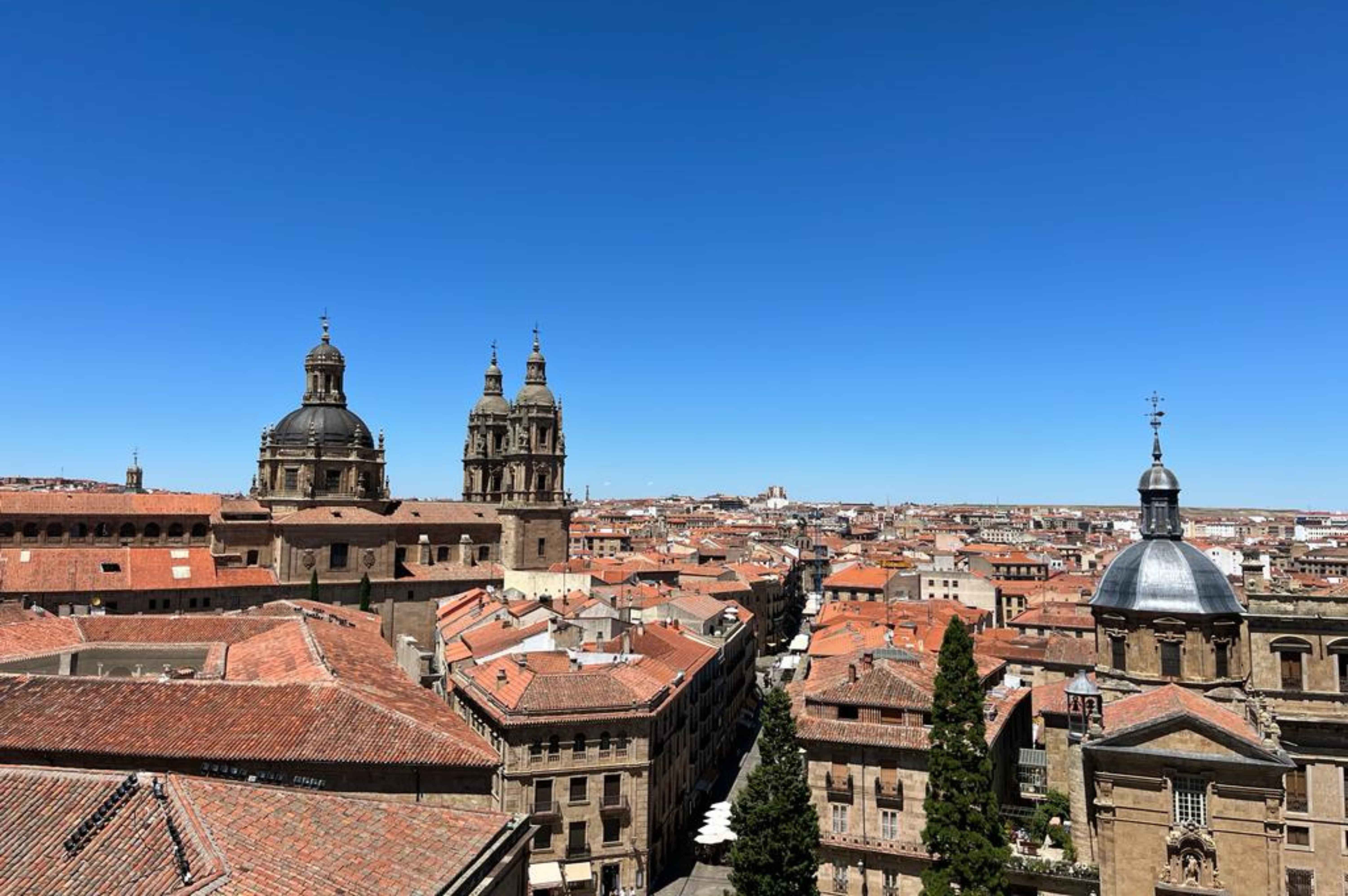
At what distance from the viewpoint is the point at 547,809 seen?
31.8m

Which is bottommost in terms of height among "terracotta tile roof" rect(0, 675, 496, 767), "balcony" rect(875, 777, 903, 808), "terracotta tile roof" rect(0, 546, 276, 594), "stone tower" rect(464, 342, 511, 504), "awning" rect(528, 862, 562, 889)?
"awning" rect(528, 862, 562, 889)

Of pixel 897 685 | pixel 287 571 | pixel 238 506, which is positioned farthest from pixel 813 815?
pixel 238 506

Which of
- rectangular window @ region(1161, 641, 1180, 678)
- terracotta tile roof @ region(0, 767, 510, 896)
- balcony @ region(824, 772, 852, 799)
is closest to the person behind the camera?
terracotta tile roof @ region(0, 767, 510, 896)

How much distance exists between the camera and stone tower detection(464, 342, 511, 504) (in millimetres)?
90250

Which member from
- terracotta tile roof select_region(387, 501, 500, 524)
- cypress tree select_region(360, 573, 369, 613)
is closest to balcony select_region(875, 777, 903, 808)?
cypress tree select_region(360, 573, 369, 613)

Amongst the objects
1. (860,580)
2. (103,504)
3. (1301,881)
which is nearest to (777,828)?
(1301,881)

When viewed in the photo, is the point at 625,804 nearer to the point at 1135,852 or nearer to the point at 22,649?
the point at 1135,852

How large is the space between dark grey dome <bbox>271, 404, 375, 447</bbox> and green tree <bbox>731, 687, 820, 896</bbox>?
57.1m

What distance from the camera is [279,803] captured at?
1463 centimetres

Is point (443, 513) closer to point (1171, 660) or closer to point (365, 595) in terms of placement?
point (365, 595)

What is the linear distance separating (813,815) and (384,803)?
57.8 feet

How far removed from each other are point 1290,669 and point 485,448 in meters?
75.2

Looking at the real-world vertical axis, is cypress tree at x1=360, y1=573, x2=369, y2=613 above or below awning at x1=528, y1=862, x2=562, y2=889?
above

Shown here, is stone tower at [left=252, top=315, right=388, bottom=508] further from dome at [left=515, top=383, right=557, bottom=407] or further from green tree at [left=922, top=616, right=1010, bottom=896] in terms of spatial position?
green tree at [left=922, top=616, right=1010, bottom=896]
